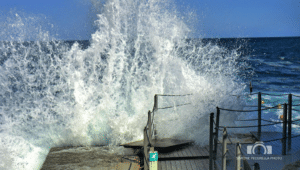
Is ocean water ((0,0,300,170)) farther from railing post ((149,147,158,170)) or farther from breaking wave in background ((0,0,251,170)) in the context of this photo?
railing post ((149,147,158,170))

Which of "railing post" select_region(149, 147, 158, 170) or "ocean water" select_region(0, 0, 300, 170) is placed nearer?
"railing post" select_region(149, 147, 158, 170)

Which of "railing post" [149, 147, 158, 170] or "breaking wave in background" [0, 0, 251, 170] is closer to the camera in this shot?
"railing post" [149, 147, 158, 170]

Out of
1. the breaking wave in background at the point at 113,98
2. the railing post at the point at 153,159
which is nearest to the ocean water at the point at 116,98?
the breaking wave in background at the point at 113,98

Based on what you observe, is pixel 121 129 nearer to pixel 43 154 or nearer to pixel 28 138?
pixel 43 154

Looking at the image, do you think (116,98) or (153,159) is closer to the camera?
(153,159)

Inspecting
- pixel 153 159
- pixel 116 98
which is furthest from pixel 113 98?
pixel 153 159

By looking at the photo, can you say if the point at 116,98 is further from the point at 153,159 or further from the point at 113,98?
the point at 153,159

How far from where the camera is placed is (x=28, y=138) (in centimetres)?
941

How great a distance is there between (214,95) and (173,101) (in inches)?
86.8

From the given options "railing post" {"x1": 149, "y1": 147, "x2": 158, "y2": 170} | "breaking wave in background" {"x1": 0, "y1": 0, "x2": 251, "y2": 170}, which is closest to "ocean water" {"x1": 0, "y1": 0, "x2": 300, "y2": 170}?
"breaking wave in background" {"x1": 0, "y1": 0, "x2": 251, "y2": 170}

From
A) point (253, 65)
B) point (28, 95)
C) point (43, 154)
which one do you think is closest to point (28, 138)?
point (43, 154)

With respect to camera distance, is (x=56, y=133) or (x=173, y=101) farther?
(x=173, y=101)

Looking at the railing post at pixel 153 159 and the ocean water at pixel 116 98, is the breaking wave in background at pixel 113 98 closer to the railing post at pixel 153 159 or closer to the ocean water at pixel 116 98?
the ocean water at pixel 116 98

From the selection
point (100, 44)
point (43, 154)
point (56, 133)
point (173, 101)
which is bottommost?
point (43, 154)
